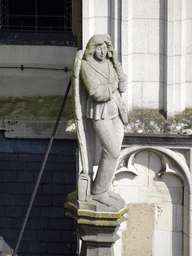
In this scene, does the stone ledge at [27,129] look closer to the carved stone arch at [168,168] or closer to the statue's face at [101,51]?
the carved stone arch at [168,168]

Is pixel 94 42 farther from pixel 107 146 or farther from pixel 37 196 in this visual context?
pixel 37 196

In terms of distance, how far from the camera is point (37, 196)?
7422 millimetres

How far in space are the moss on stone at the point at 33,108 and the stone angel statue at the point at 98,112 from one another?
2.20 meters

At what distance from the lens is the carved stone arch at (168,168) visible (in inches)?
260

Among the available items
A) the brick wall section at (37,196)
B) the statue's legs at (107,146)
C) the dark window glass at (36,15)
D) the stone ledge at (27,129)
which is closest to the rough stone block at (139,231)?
the brick wall section at (37,196)

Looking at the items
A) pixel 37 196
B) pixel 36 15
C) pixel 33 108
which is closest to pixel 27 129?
pixel 33 108

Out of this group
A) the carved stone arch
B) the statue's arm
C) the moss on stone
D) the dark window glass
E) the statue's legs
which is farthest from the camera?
the dark window glass

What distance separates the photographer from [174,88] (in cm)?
666

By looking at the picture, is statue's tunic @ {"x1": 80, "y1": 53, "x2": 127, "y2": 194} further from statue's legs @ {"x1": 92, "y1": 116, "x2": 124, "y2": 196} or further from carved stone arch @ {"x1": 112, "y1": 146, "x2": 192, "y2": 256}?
carved stone arch @ {"x1": 112, "y1": 146, "x2": 192, "y2": 256}

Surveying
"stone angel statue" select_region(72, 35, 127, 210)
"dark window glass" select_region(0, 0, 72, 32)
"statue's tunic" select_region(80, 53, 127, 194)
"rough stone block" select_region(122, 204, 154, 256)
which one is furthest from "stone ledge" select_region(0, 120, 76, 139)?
"statue's tunic" select_region(80, 53, 127, 194)

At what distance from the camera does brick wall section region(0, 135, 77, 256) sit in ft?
23.4

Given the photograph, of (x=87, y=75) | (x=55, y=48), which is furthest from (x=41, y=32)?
(x=87, y=75)

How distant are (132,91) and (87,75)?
1.29 metres

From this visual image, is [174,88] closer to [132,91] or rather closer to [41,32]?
[132,91]
